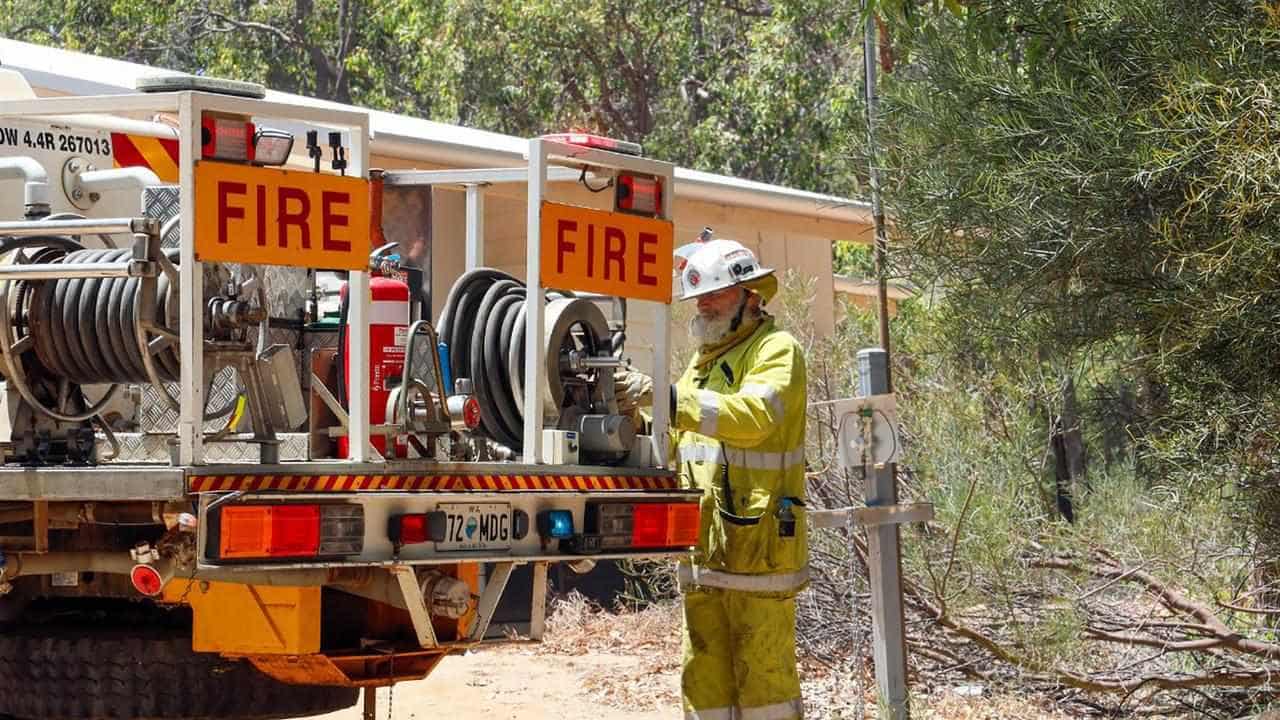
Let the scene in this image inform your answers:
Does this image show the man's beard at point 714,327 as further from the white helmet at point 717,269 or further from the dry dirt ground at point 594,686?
the dry dirt ground at point 594,686

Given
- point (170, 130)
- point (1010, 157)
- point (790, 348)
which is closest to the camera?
point (790, 348)

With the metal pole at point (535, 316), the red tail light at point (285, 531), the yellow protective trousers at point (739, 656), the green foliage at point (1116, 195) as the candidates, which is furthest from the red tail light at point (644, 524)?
the green foliage at point (1116, 195)

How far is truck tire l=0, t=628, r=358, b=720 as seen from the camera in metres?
5.55

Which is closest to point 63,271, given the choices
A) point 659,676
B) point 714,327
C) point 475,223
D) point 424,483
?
point 424,483

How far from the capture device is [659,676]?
9.23 meters

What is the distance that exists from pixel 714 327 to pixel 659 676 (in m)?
3.11

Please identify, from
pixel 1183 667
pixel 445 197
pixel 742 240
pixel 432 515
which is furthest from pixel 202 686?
pixel 742 240

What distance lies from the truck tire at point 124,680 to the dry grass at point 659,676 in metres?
2.74

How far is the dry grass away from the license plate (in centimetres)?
247

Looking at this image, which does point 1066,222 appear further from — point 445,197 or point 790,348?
point 445,197

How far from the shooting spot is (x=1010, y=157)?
688 cm

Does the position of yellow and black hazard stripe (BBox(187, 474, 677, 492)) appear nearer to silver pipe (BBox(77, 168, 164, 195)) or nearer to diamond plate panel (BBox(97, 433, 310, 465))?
diamond plate panel (BBox(97, 433, 310, 465))

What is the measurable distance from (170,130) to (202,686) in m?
2.70

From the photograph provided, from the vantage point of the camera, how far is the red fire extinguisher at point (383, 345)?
5.67 m
